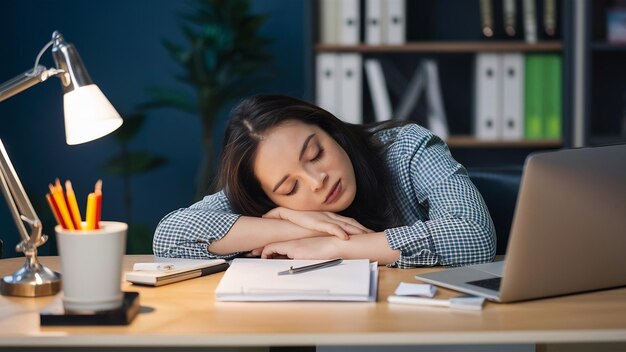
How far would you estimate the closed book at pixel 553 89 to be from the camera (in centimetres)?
332

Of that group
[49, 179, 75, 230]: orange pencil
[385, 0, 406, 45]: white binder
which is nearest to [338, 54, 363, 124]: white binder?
[385, 0, 406, 45]: white binder

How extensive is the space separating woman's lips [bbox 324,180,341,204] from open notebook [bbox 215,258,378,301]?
267 mm

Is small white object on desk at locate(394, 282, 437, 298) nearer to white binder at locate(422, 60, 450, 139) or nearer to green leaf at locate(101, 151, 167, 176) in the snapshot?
white binder at locate(422, 60, 450, 139)

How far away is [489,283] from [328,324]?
1.03 ft

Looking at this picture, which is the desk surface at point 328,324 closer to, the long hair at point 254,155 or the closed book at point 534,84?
the long hair at point 254,155

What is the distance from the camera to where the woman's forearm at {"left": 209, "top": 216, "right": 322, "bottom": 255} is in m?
1.64

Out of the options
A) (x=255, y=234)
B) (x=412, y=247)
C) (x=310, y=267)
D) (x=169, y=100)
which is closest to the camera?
(x=310, y=267)

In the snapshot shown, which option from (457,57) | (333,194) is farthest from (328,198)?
(457,57)

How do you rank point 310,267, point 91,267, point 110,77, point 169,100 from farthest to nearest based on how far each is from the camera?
point 110,77
point 169,100
point 310,267
point 91,267

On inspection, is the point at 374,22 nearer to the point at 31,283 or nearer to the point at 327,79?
the point at 327,79

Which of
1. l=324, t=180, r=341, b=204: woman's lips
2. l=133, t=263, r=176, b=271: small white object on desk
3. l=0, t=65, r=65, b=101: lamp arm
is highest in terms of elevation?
l=0, t=65, r=65, b=101: lamp arm

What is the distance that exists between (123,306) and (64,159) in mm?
2969

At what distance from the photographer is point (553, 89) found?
333 cm

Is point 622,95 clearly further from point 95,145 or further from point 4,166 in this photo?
point 4,166
